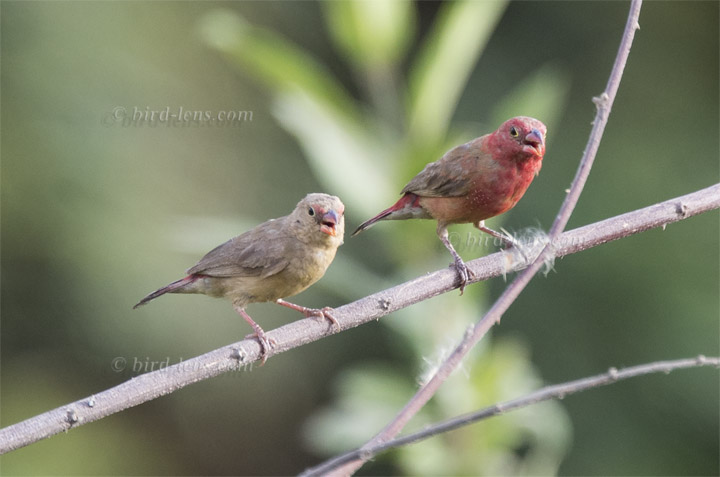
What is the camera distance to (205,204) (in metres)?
6.66

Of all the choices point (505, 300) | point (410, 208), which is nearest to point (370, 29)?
point (410, 208)

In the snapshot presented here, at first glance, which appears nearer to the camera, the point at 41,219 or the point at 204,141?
the point at 41,219

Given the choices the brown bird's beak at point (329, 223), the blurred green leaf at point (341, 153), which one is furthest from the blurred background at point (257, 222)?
the brown bird's beak at point (329, 223)

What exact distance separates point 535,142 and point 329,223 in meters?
0.51

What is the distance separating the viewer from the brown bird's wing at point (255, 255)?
8.02ft

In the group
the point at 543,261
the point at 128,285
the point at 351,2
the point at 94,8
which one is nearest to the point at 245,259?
the point at 543,261

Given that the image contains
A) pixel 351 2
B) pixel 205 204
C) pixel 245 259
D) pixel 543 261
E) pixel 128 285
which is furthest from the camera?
pixel 205 204

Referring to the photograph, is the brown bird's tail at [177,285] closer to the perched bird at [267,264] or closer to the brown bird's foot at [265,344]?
the perched bird at [267,264]

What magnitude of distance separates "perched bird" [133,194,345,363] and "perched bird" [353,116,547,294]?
0.86 ft

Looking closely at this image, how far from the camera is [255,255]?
251 centimetres

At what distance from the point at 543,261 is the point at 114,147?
5269 millimetres

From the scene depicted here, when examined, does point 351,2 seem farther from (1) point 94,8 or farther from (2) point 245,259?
(1) point 94,8

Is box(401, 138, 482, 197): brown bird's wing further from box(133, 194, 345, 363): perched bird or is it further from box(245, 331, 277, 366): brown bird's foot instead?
box(245, 331, 277, 366): brown bird's foot

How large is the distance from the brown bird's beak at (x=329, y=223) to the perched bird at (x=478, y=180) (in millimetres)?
94
